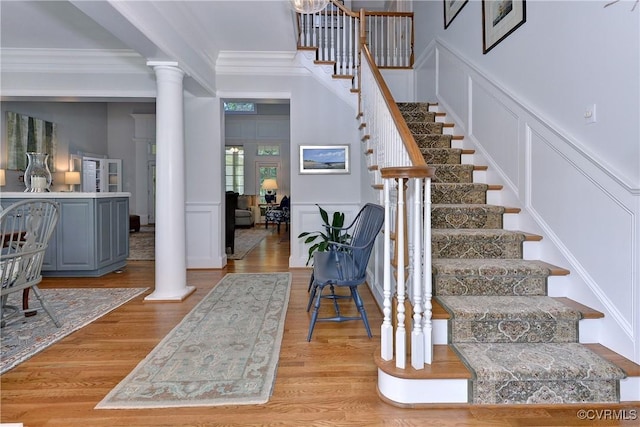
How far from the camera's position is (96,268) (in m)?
4.11

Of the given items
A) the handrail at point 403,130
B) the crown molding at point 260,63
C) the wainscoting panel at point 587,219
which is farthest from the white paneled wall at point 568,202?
the crown molding at point 260,63

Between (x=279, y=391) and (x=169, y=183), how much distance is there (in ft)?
8.01

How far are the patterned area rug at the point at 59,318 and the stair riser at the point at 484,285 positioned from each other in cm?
277

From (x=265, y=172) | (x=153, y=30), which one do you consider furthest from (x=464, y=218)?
(x=265, y=172)

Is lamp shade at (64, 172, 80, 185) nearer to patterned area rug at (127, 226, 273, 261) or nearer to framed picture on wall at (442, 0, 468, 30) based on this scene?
patterned area rug at (127, 226, 273, 261)

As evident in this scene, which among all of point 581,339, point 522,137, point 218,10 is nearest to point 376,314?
point 581,339

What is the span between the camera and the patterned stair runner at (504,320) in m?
1.63

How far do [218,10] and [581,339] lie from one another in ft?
13.8

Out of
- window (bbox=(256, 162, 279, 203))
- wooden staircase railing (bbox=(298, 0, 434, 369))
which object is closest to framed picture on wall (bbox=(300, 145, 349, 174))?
wooden staircase railing (bbox=(298, 0, 434, 369))

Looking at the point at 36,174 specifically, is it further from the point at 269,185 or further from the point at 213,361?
the point at 269,185

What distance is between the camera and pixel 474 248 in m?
2.45

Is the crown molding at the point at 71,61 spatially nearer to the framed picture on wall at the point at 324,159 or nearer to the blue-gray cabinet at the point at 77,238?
the blue-gray cabinet at the point at 77,238

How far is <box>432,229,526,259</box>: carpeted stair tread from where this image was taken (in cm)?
243

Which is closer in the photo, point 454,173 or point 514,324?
point 514,324
